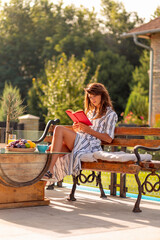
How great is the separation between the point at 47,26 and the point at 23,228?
35.6m

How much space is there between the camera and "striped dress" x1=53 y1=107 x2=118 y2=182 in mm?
5859

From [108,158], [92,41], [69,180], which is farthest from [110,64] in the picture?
[108,158]

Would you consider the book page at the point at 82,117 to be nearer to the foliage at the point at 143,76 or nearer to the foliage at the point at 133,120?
the foliage at the point at 133,120

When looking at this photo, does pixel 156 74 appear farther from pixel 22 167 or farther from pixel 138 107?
pixel 22 167

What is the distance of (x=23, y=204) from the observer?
18.0 feet

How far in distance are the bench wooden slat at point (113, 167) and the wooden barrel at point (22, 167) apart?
0.48m

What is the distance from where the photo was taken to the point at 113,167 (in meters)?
5.39

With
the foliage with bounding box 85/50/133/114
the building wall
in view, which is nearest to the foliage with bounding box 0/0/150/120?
the foliage with bounding box 85/50/133/114

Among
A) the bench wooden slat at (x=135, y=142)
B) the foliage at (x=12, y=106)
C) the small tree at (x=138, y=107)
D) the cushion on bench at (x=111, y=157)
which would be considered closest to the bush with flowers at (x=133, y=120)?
the small tree at (x=138, y=107)

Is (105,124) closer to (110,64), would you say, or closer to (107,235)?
(107,235)

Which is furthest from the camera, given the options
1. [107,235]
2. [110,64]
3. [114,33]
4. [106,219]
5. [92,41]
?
[114,33]

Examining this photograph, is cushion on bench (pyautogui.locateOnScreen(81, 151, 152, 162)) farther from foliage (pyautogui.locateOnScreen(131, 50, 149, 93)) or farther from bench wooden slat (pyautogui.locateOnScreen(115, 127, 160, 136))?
foliage (pyautogui.locateOnScreen(131, 50, 149, 93))

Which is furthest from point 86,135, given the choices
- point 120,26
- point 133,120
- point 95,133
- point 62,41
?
point 120,26

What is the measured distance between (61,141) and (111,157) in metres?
0.70
